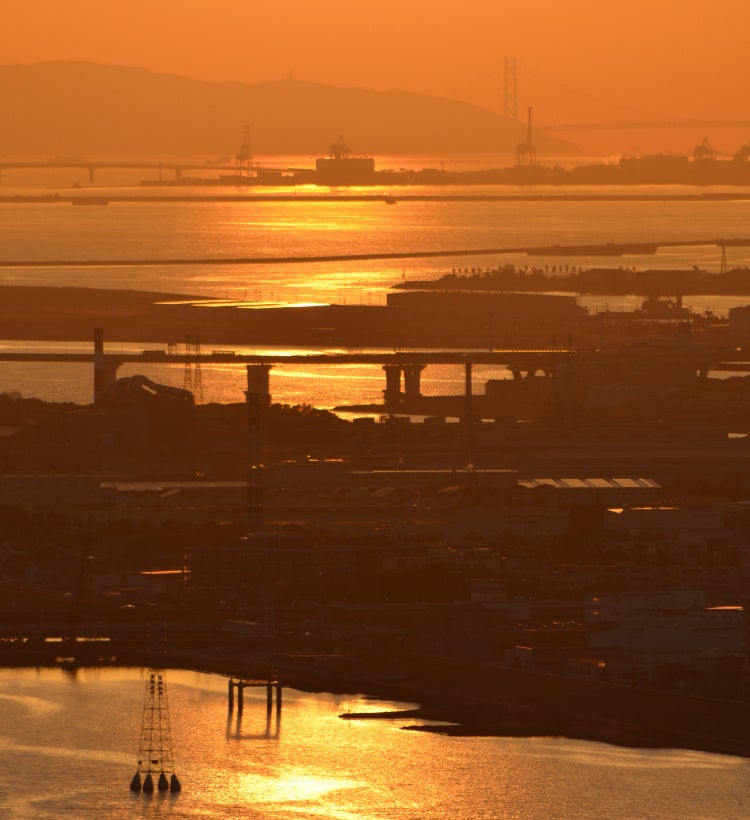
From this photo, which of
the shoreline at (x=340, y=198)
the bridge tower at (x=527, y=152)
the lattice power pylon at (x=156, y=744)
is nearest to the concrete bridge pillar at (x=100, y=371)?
the lattice power pylon at (x=156, y=744)

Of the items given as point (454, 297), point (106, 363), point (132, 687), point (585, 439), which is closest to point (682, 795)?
point (132, 687)

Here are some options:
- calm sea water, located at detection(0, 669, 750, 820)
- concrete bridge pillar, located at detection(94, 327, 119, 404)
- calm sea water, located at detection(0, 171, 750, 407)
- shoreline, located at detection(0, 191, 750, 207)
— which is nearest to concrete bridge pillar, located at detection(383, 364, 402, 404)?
calm sea water, located at detection(0, 171, 750, 407)

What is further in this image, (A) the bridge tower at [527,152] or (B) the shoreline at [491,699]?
(A) the bridge tower at [527,152]

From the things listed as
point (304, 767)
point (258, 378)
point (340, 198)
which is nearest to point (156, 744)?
point (304, 767)

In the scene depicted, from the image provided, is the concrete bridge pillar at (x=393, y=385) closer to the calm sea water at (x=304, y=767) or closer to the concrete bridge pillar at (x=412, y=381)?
the concrete bridge pillar at (x=412, y=381)

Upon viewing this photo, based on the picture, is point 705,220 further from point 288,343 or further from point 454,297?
point 288,343

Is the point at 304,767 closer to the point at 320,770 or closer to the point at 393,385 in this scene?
the point at 320,770
